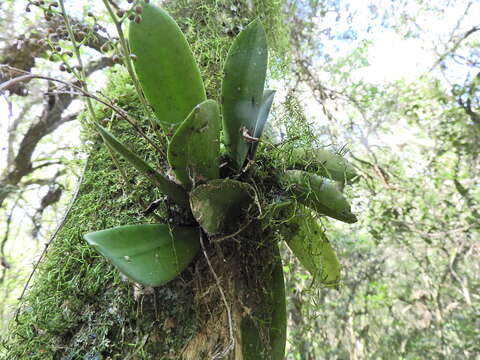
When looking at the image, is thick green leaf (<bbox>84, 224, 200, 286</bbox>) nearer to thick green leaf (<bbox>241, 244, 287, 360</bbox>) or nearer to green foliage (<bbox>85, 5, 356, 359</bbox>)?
green foliage (<bbox>85, 5, 356, 359</bbox>)

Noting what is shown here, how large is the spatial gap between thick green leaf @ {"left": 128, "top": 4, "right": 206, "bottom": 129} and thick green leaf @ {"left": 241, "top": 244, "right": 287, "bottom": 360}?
0.42 m

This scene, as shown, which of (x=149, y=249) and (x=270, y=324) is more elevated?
(x=149, y=249)

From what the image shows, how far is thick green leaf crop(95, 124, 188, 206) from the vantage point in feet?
1.97

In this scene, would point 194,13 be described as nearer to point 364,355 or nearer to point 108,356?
point 108,356

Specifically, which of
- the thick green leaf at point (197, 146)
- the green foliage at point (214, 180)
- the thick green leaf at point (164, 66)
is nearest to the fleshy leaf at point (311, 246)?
the green foliage at point (214, 180)

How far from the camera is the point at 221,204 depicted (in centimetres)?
70

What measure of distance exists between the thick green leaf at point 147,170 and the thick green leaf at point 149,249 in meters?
0.07

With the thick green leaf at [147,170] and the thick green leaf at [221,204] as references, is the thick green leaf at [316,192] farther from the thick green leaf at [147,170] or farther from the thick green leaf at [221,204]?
the thick green leaf at [147,170]


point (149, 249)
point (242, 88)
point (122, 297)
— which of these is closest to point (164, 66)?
point (242, 88)

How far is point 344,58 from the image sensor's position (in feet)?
8.77

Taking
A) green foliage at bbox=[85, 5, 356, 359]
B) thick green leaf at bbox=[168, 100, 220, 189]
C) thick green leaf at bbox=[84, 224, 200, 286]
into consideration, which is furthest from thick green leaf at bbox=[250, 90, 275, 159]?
thick green leaf at bbox=[84, 224, 200, 286]

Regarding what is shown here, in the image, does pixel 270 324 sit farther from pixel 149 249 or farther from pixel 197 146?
pixel 197 146

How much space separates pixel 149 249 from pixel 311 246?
440 mm

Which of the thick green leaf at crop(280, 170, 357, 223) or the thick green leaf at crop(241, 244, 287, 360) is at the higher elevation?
the thick green leaf at crop(280, 170, 357, 223)
